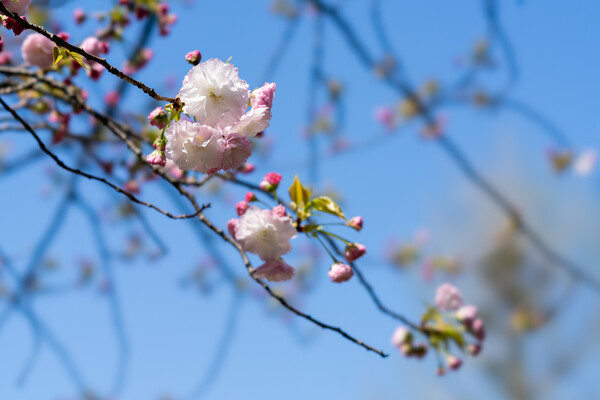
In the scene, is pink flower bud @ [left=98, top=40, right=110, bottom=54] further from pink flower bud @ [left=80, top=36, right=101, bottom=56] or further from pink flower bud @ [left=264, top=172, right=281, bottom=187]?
pink flower bud @ [left=264, top=172, right=281, bottom=187]

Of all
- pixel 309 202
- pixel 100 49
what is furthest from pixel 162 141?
pixel 100 49

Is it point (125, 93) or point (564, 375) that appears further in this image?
point (564, 375)

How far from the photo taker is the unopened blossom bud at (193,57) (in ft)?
2.70

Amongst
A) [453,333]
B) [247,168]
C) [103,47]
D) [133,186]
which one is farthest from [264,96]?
[133,186]

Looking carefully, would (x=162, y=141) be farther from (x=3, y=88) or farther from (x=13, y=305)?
(x=13, y=305)

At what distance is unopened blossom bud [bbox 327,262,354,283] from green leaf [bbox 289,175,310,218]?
0.43 ft

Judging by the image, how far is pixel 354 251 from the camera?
106cm

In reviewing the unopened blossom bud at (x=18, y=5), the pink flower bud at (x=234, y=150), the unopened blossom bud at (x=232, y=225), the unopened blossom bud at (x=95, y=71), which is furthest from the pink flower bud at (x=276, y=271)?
the unopened blossom bud at (x=95, y=71)

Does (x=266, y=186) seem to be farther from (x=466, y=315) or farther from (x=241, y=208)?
(x=466, y=315)

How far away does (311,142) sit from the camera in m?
2.27

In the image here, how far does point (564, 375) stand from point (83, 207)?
1140 cm

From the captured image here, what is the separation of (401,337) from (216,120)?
1.04m

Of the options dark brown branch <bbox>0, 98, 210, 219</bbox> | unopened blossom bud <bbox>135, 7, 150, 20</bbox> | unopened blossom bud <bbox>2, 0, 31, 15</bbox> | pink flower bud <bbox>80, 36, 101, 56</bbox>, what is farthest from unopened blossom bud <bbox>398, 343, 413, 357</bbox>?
unopened blossom bud <bbox>135, 7, 150, 20</bbox>

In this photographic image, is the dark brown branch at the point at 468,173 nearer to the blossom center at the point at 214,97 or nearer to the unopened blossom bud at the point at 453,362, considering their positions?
the unopened blossom bud at the point at 453,362
